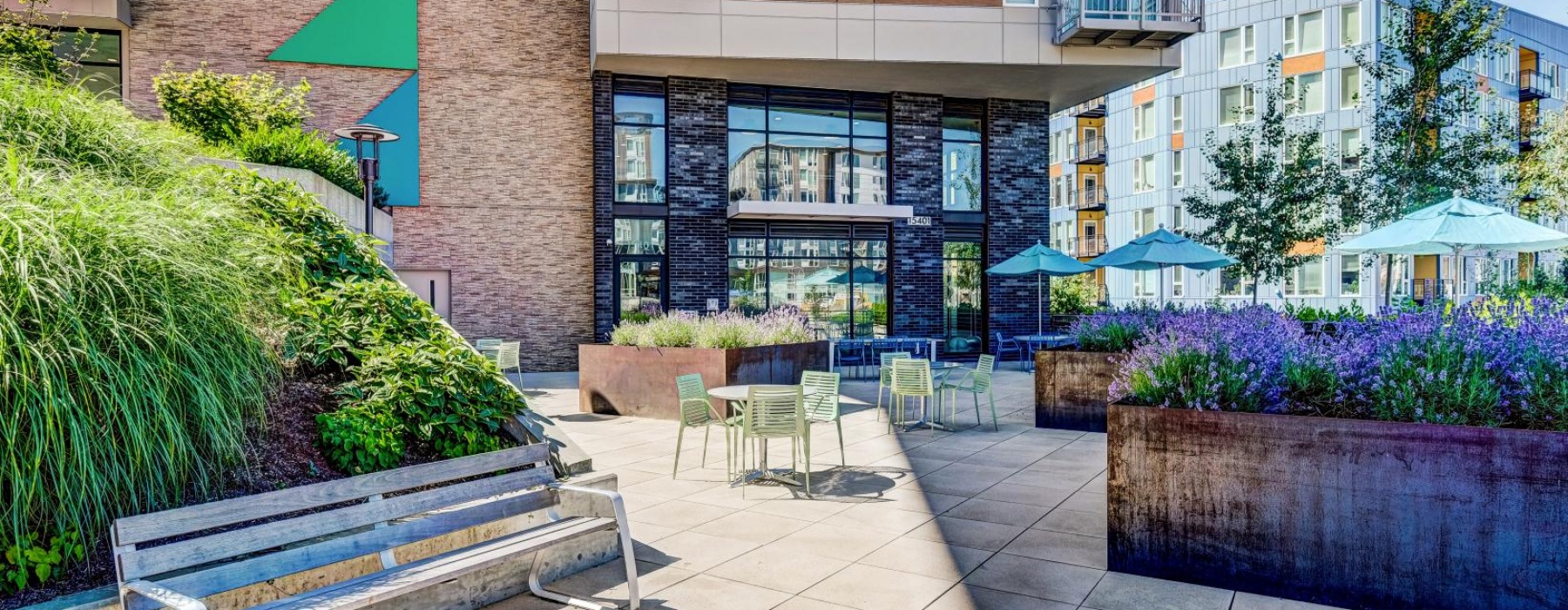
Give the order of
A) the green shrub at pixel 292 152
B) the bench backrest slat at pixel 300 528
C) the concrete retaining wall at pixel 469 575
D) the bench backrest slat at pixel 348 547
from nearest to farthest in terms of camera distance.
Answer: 1. the bench backrest slat at pixel 300 528
2. the bench backrest slat at pixel 348 547
3. the concrete retaining wall at pixel 469 575
4. the green shrub at pixel 292 152

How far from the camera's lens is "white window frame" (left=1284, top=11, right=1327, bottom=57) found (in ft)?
104

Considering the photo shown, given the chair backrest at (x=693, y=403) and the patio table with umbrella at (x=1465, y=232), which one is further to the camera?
the patio table with umbrella at (x=1465, y=232)

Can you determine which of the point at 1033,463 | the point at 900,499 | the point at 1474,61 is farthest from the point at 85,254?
the point at 1474,61

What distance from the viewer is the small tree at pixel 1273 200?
17188 millimetres

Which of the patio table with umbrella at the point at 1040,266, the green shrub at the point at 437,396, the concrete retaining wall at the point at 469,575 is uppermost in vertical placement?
the patio table with umbrella at the point at 1040,266

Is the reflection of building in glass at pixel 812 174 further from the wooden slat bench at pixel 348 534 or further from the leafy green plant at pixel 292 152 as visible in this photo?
the wooden slat bench at pixel 348 534

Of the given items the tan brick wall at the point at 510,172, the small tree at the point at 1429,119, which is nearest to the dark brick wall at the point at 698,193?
the tan brick wall at the point at 510,172

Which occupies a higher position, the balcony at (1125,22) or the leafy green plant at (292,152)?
the balcony at (1125,22)

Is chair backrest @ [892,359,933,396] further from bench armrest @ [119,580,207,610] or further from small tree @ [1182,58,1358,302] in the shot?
Answer: small tree @ [1182,58,1358,302]

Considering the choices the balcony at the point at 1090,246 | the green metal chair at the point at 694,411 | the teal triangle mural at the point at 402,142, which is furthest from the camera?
the balcony at the point at 1090,246

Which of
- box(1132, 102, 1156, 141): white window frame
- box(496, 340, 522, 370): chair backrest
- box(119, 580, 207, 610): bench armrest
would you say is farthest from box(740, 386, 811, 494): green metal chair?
box(1132, 102, 1156, 141): white window frame

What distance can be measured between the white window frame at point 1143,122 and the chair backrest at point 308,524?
3744 cm

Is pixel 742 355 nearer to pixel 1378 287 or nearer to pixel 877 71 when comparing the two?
pixel 877 71

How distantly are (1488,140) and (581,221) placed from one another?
661 inches
